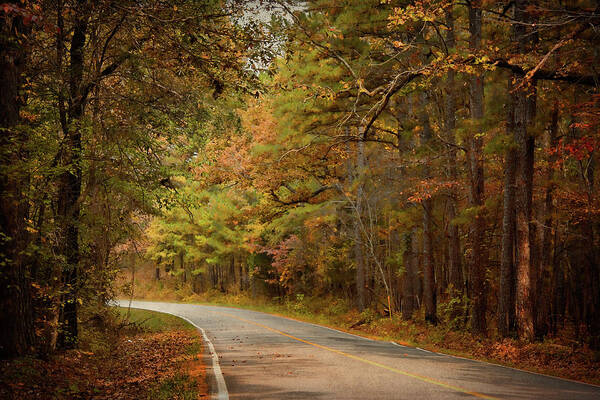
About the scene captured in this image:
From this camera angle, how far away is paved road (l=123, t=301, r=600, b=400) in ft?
24.7

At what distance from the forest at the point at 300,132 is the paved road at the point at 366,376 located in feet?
12.7

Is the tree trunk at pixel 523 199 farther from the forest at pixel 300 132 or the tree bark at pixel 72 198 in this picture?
the tree bark at pixel 72 198

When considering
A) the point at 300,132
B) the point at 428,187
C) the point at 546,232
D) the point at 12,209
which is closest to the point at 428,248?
the point at 428,187

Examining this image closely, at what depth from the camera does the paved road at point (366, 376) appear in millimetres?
7527

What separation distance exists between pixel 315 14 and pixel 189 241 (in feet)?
101

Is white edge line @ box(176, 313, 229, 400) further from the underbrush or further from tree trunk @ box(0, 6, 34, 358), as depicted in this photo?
tree trunk @ box(0, 6, 34, 358)

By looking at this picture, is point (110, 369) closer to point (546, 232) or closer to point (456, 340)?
point (456, 340)

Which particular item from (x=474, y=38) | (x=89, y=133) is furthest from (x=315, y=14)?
(x=89, y=133)

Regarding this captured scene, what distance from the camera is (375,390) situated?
301 inches

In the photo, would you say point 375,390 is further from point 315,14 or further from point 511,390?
point 315,14

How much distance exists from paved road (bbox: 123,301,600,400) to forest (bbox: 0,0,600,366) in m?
3.87

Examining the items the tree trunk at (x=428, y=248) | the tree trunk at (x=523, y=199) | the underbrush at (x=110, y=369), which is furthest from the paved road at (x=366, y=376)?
the tree trunk at (x=428, y=248)

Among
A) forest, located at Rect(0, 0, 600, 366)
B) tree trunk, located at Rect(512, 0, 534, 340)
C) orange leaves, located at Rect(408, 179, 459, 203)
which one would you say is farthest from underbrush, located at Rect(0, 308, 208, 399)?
tree trunk, located at Rect(512, 0, 534, 340)

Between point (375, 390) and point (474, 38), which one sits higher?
point (474, 38)
